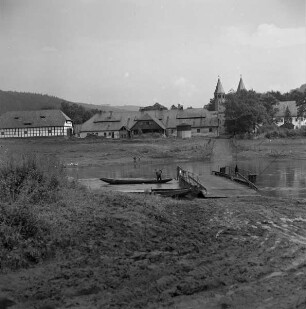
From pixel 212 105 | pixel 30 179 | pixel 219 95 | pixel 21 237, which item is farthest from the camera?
pixel 212 105

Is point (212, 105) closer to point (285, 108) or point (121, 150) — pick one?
point (285, 108)

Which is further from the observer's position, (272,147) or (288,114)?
(288,114)

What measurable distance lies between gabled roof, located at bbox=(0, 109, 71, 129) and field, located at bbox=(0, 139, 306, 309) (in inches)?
3105

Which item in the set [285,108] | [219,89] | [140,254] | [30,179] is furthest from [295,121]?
[140,254]

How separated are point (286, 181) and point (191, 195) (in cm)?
1465

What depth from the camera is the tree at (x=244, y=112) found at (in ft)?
268

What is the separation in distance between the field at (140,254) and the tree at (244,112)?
222ft

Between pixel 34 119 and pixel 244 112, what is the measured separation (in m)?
45.5

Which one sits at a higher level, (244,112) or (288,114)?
(288,114)

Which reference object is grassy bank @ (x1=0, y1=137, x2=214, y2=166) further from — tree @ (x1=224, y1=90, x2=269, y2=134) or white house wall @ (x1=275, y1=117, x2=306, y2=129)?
white house wall @ (x1=275, y1=117, x2=306, y2=129)

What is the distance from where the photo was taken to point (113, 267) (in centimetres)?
928

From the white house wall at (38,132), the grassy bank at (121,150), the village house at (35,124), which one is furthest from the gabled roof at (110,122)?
the grassy bank at (121,150)

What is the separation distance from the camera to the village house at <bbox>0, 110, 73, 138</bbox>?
9244 cm

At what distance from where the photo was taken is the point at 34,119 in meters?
93.9
